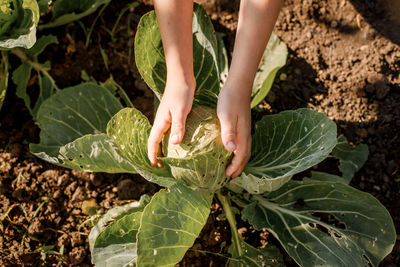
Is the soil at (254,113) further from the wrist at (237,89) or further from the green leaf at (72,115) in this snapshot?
the wrist at (237,89)

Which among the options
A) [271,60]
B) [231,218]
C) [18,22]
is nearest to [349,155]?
[271,60]

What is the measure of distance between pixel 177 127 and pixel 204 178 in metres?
0.30

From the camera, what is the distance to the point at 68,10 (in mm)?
2789

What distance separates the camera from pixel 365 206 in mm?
2053

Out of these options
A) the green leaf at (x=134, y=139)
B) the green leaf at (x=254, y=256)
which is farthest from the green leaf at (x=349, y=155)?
the green leaf at (x=134, y=139)

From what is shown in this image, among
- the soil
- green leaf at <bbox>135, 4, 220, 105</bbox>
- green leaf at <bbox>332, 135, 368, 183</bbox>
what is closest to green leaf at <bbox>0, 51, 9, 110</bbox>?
the soil

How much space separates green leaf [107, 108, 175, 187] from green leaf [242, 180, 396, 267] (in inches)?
22.5

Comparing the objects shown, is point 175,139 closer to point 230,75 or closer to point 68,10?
point 230,75

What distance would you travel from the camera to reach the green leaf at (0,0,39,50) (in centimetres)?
228

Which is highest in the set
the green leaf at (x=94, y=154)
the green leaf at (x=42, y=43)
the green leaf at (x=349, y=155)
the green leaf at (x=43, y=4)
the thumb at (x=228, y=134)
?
the green leaf at (x=43, y=4)

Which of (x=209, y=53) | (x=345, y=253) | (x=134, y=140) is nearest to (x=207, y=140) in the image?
(x=134, y=140)

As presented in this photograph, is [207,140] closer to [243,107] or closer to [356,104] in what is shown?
[243,107]

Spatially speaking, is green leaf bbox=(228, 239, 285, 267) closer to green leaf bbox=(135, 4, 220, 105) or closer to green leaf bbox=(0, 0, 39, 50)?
green leaf bbox=(135, 4, 220, 105)

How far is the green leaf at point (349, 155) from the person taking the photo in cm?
254
